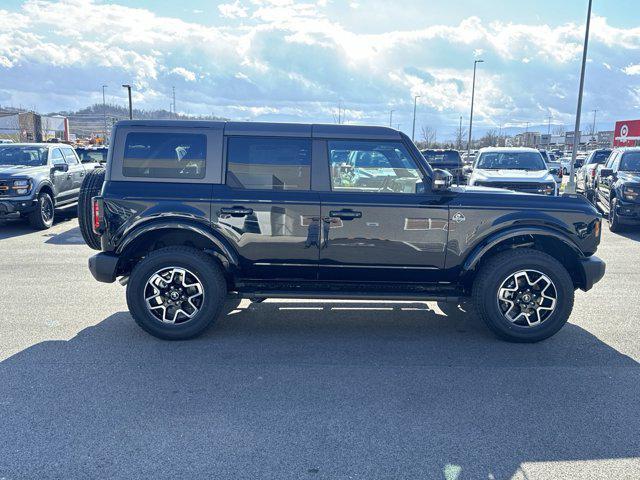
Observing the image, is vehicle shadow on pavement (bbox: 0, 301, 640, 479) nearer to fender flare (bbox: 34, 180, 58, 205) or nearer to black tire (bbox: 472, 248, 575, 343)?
black tire (bbox: 472, 248, 575, 343)

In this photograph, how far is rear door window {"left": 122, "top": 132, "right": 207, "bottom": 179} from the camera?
5.02 meters

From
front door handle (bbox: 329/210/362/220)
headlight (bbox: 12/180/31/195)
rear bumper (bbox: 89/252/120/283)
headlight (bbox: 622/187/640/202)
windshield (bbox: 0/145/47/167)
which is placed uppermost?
windshield (bbox: 0/145/47/167)

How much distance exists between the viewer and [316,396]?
154 inches

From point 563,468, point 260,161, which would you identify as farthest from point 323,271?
point 563,468

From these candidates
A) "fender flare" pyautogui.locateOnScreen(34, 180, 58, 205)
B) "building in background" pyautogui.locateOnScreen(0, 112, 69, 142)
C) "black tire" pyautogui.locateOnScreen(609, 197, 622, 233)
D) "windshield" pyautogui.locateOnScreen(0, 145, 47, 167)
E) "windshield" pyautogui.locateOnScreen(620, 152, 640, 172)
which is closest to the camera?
"fender flare" pyautogui.locateOnScreen(34, 180, 58, 205)

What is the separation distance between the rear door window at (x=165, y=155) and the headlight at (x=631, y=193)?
9772 mm

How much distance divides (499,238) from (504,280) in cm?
38

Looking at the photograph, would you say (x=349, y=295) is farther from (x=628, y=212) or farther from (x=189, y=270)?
(x=628, y=212)

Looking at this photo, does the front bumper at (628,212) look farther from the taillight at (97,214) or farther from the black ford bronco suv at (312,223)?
the taillight at (97,214)

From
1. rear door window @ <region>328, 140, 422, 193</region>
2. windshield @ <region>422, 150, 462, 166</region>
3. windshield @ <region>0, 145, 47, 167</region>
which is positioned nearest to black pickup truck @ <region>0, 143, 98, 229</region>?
windshield @ <region>0, 145, 47, 167</region>

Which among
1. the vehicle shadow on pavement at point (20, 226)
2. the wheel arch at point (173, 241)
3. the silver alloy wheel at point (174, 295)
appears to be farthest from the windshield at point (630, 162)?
the vehicle shadow on pavement at point (20, 226)

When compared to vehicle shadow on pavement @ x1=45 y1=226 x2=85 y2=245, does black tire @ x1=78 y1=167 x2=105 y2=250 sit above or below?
above

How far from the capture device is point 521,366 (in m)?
4.51

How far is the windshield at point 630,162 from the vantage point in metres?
12.6
